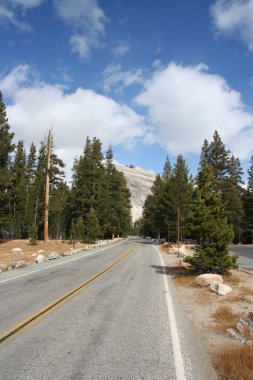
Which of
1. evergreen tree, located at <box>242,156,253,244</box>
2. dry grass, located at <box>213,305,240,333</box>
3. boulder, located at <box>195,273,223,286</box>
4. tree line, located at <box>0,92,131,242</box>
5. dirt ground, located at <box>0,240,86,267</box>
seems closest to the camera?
dry grass, located at <box>213,305,240,333</box>

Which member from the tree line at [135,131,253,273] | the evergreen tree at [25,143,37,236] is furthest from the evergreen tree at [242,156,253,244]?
the evergreen tree at [25,143,37,236]

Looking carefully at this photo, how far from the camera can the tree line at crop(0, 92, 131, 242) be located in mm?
42500

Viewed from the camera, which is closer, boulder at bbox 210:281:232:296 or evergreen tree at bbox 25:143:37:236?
boulder at bbox 210:281:232:296

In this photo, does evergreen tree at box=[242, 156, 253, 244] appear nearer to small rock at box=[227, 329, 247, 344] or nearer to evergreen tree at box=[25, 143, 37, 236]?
evergreen tree at box=[25, 143, 37, 236]

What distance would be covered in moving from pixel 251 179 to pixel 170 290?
232ft

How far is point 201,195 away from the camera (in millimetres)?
18031

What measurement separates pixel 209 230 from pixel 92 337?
35.2ft

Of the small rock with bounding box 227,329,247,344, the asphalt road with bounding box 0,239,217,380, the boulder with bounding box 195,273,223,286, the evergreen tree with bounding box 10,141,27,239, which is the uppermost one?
the evergreen tree with bounding box 10,141,27,239

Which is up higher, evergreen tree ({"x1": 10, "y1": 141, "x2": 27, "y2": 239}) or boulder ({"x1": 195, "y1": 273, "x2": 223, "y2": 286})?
evergreen tree ({"x1": 10, "y1": 141, "x2": 27, "y2": 239})

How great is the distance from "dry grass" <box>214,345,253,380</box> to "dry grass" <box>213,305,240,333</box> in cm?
180

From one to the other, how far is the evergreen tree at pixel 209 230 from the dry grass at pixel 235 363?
989cm

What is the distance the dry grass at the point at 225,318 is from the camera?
8508 millimetres

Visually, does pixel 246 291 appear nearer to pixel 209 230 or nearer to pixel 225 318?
pixel 209 230

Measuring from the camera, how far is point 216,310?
34.2 feet
